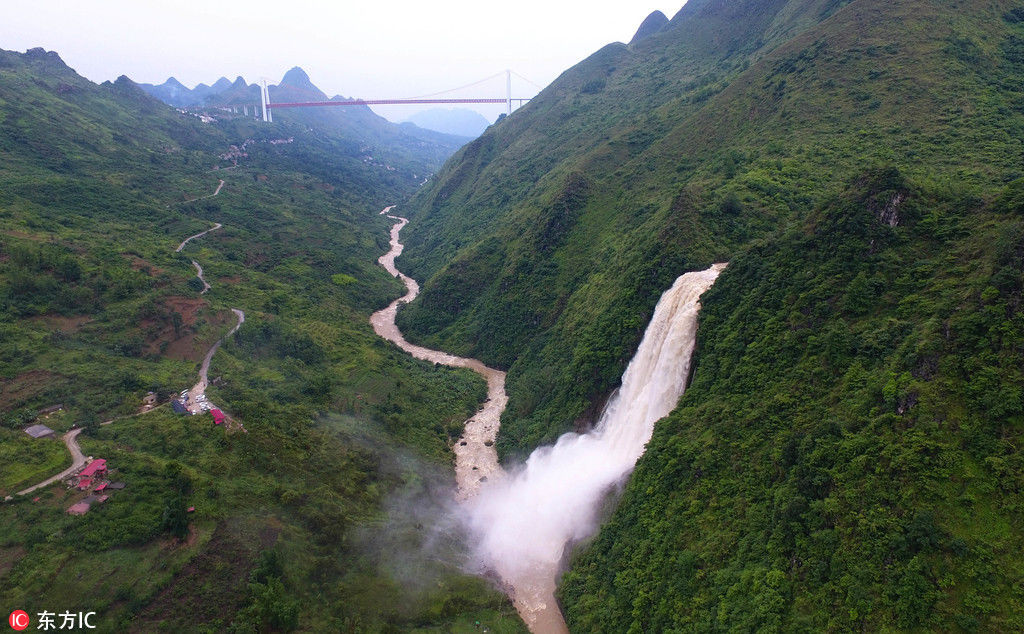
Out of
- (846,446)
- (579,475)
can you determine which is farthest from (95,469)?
(846,446)

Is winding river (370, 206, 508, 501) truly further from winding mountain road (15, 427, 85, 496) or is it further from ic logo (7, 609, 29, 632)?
ic logo (7, 609, 29, 632)

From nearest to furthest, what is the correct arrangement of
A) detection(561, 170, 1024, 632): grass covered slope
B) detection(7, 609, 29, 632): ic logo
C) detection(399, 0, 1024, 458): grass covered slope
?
detection(561, 170, 1024, 632): grass covered slope < detection(7, 609, 29, 632): ic logo < detection(399, 0, 1024, 458): grass covered slope

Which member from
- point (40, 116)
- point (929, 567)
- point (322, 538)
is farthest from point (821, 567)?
point (40, 116)

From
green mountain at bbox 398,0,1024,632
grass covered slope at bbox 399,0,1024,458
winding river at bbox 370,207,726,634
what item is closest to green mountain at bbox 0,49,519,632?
winding river at bbox 370,207,726,634

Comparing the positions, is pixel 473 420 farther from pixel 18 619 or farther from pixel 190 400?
pixel 18 619

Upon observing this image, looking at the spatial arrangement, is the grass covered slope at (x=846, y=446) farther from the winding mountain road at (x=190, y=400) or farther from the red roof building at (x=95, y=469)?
the winding mountain road at (x=190, y=400)

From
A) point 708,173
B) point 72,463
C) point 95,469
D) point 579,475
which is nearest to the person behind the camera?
point 95,469
